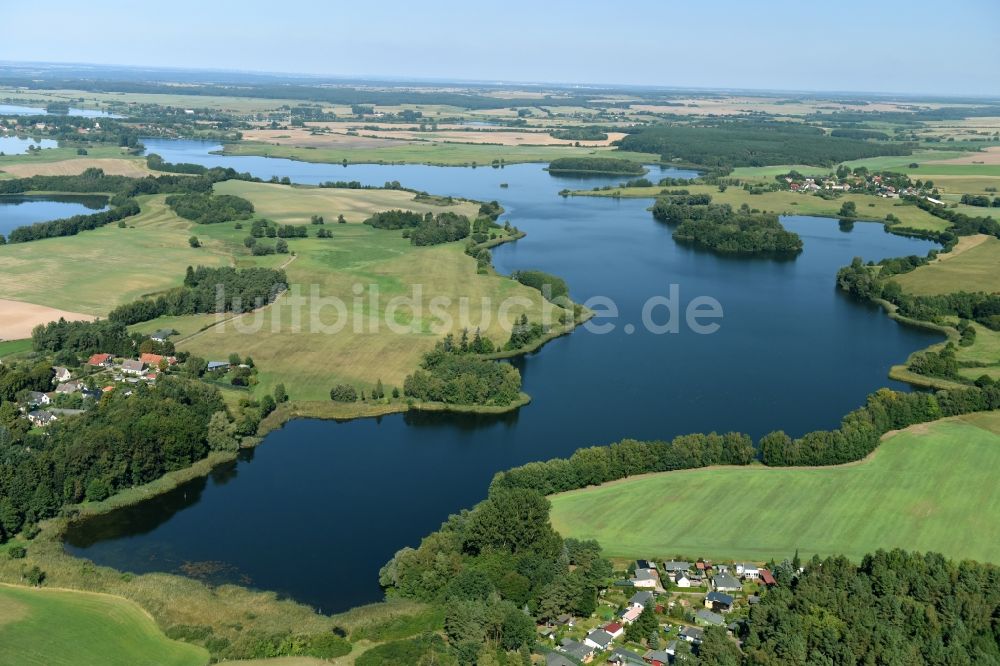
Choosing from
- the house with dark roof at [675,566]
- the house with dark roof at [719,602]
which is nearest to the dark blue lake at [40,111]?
the house with dark roof at [675,566]

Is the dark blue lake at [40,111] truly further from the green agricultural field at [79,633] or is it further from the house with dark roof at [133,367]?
the green agricultural field at [79,633]

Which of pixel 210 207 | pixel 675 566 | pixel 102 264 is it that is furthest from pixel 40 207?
pixel 675 566

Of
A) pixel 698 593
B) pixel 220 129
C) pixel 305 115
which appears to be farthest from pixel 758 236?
pixel 305 115

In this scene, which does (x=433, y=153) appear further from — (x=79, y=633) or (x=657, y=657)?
(x=657, y=657)

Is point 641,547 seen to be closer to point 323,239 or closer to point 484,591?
point 484,591

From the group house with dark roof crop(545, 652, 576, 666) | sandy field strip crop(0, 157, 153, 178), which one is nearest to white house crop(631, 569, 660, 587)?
house with dark roof crop(545, 652, 576, 666)

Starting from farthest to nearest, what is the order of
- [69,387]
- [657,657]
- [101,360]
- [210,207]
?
[210,207] < [101,360] < [69,387] < [657,657]

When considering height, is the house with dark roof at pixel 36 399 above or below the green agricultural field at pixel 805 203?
below
